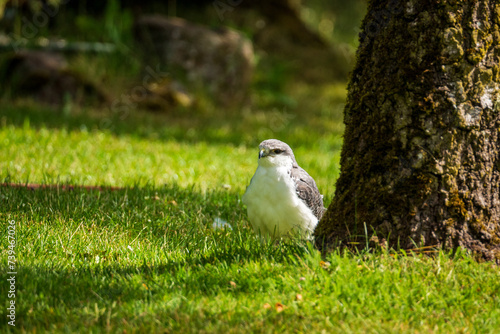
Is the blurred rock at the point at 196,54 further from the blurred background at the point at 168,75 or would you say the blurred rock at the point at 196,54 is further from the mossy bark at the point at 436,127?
the mossy bark at the point at 436,127

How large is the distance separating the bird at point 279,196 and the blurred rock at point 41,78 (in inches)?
268

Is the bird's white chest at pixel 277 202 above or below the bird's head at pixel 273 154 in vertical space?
below

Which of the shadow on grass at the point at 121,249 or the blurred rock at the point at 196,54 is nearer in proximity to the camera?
the shadow on grass at the point at 121,249

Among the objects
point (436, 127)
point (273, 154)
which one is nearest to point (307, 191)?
point (273, 154)

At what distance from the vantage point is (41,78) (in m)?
10.2

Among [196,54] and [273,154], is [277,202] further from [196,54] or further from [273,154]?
[196,54]

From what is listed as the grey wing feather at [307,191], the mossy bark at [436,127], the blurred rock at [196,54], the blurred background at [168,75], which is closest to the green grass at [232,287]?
the mossy bark at [436,127]

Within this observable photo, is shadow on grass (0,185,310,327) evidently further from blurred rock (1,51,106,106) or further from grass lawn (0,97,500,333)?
blurred rock (1,51,106,106)

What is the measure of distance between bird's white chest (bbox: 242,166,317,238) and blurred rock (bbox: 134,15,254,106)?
7917 mm

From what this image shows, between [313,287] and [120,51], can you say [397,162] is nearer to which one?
[313,287]

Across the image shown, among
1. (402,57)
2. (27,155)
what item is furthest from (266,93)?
(402,57)

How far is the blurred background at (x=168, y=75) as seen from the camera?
31.8 ft

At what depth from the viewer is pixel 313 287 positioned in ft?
9.82

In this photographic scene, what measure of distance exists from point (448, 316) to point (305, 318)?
0.70 meters
